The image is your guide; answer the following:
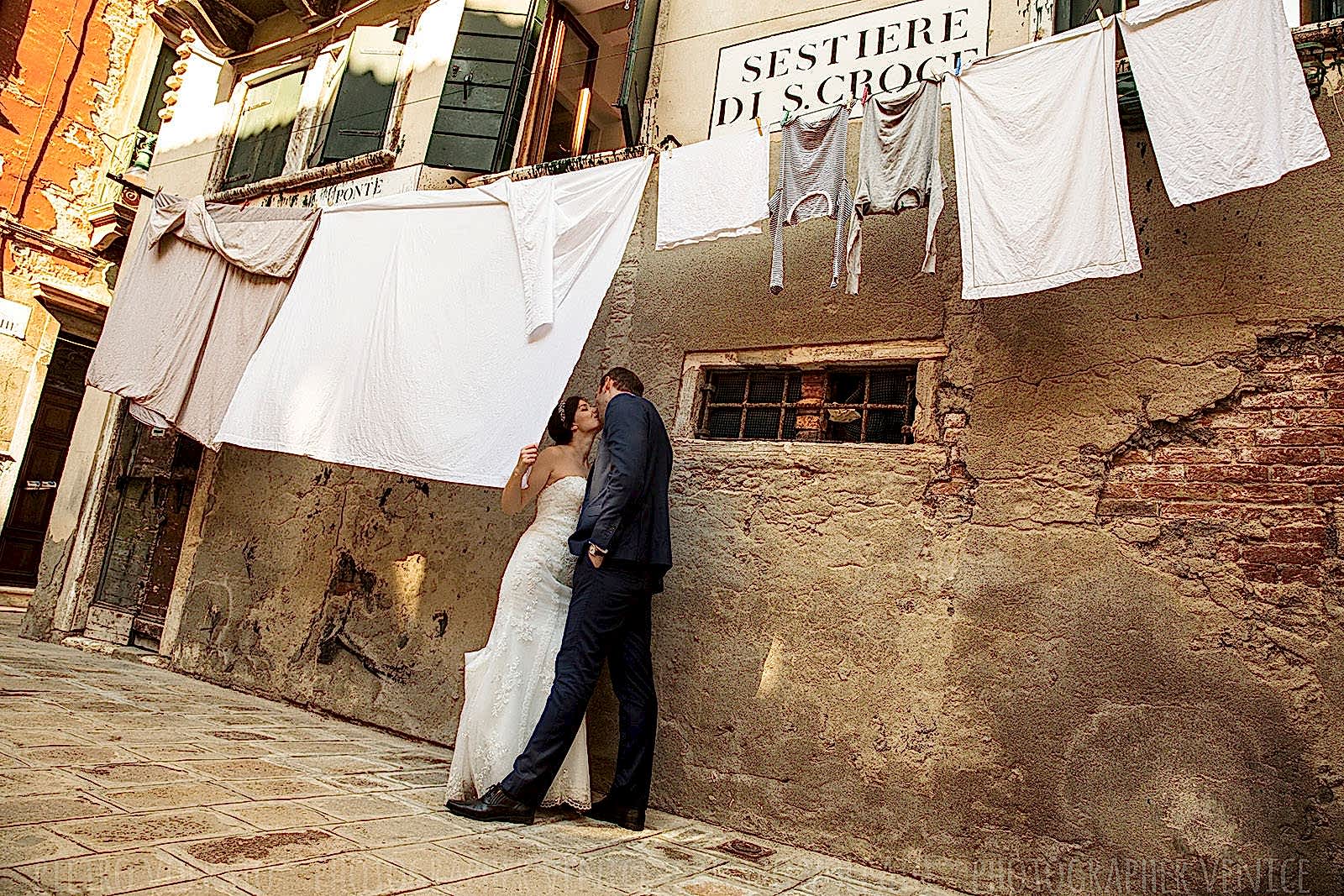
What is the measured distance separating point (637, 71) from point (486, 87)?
1.44 metres

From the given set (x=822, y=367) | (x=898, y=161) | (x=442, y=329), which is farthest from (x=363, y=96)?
(x=898, y=161)

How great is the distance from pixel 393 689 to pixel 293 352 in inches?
77.5

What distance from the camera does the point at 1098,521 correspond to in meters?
2.92

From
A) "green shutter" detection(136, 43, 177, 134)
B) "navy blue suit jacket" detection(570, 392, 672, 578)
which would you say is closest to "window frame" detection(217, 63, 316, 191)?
"green shutter" detection(136, 43, 177, 134)

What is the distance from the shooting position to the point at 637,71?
500 cm

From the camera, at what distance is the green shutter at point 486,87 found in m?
5.70

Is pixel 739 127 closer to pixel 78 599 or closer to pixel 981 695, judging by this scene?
pixel 981 695

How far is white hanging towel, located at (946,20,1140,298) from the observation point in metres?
2.74

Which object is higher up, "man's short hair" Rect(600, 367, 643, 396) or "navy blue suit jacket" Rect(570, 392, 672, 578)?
"man's short hair" Rect(600, 367, 643, 396)

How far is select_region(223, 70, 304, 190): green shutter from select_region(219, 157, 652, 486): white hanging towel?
10.9ft

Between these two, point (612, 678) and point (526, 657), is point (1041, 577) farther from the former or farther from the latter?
point (526, 657)

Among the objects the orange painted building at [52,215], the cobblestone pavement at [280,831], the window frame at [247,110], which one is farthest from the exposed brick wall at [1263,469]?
the orange painted building at [52,215]

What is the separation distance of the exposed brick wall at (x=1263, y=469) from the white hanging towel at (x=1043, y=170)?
67 cm

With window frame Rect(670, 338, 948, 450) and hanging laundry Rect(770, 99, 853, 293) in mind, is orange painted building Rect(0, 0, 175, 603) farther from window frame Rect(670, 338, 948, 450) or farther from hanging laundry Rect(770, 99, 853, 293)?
hanging laundry Rect(770, 99, 853, 293)
